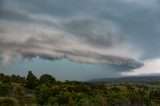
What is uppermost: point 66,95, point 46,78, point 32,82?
point 46,78

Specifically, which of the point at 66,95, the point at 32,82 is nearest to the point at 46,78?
the point at 32,82

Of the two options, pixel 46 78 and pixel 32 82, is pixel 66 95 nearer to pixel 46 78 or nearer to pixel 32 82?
pixel 32 82

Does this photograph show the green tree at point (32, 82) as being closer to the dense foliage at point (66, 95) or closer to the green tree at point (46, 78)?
the dense foliage at point (66, 95)

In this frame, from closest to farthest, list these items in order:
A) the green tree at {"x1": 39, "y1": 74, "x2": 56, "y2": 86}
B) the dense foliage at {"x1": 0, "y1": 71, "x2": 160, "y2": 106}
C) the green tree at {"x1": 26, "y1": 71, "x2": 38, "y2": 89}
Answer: the dense foliage at {"x1": 0, "y1": 71, "x2": 160, "y2": 106}
the green tree at {"x1": 26, "y1": 71, "x2": 38, "y2": 89}
the green tree at {"x1": 39, "y1": 74, "x2": 56, "y2": 86}

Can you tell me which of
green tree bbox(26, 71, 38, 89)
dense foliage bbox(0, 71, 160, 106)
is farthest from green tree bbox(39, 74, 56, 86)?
green tree bbox(26, 71, 38, 89)

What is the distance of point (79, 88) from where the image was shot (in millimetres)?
103688

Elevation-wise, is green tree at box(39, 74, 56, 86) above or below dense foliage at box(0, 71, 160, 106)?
above

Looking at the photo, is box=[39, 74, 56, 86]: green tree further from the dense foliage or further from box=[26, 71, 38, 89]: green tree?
box=[26, 71, 38, 89]: green tree

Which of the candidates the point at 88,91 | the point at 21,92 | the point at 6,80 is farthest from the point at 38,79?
the point at 88,91

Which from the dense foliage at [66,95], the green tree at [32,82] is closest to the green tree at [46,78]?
the dense foliage at [66,95]

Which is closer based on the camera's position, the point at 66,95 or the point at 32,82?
the point at 66,95

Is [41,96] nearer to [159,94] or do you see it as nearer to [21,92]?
[21,92]

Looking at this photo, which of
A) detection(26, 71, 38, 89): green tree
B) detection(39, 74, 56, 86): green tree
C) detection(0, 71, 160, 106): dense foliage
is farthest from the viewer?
detection(39, 74, 56, 86): green tree

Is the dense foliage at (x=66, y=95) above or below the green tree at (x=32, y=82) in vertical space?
below
